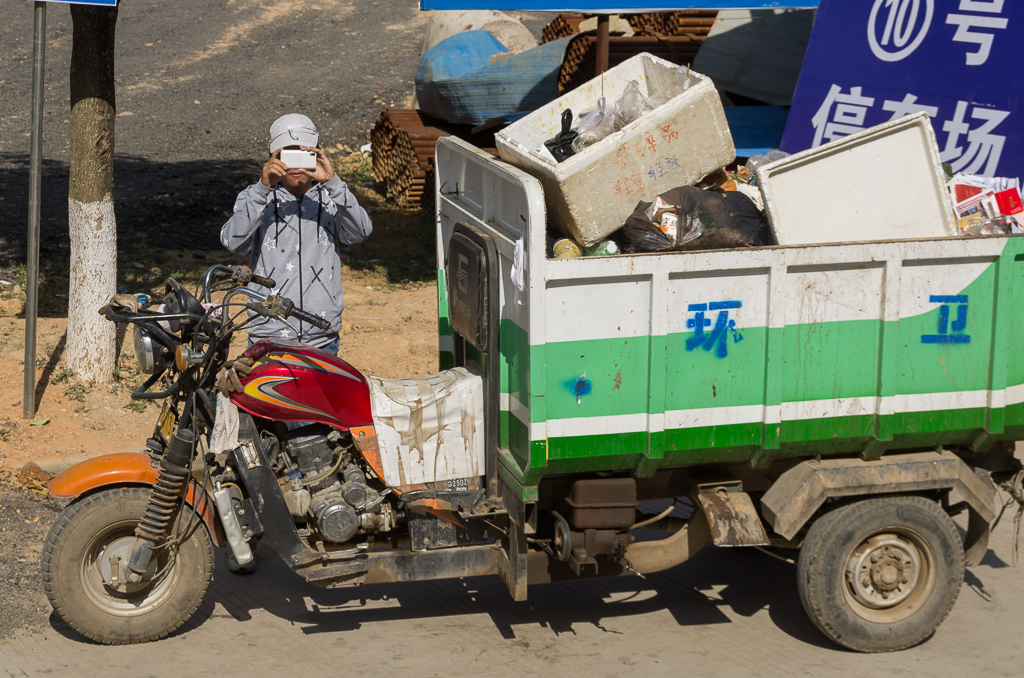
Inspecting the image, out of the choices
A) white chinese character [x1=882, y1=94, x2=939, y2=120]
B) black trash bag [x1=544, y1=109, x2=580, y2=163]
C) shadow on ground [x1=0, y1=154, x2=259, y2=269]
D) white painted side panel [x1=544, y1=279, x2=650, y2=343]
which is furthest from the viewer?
shadow on ground [x1=0, y1=154, x2=259, y2=269]

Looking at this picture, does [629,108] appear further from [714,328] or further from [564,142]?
[714,328]

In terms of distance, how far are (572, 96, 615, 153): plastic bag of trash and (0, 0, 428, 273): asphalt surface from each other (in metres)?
7.02

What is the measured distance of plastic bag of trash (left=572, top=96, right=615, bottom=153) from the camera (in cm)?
483

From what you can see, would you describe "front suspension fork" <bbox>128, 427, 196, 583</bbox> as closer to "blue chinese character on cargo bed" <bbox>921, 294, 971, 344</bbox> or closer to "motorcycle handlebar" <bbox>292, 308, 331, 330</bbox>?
"motorcycle handlebar" <bbox>292, 308, 331, 330</bbox>

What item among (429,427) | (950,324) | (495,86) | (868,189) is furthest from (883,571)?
(495,86)

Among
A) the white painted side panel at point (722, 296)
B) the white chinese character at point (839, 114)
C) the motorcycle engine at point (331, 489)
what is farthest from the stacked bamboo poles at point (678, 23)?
the motorcycle engine at point (331, 489)

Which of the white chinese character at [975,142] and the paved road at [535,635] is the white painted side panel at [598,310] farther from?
the white chinese character at [975,142]

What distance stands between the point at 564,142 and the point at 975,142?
309 centimetres

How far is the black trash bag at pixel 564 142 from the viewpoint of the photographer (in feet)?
16.0

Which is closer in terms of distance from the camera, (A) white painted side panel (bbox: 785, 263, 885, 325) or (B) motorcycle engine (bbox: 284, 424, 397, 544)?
(A) white painted side panel (bbox: 785, 263, 885, 325)

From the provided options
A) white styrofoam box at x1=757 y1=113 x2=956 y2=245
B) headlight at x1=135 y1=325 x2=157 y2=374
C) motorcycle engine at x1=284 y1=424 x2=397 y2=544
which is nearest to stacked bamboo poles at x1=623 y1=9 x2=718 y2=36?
white styrofoam box at x1=757 y1=113 x2=956 y2=245

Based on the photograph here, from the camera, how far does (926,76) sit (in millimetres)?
6828

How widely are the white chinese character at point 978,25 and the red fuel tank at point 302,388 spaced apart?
15.2ft

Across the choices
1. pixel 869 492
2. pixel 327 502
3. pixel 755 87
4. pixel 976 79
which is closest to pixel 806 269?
pixel 869 492
